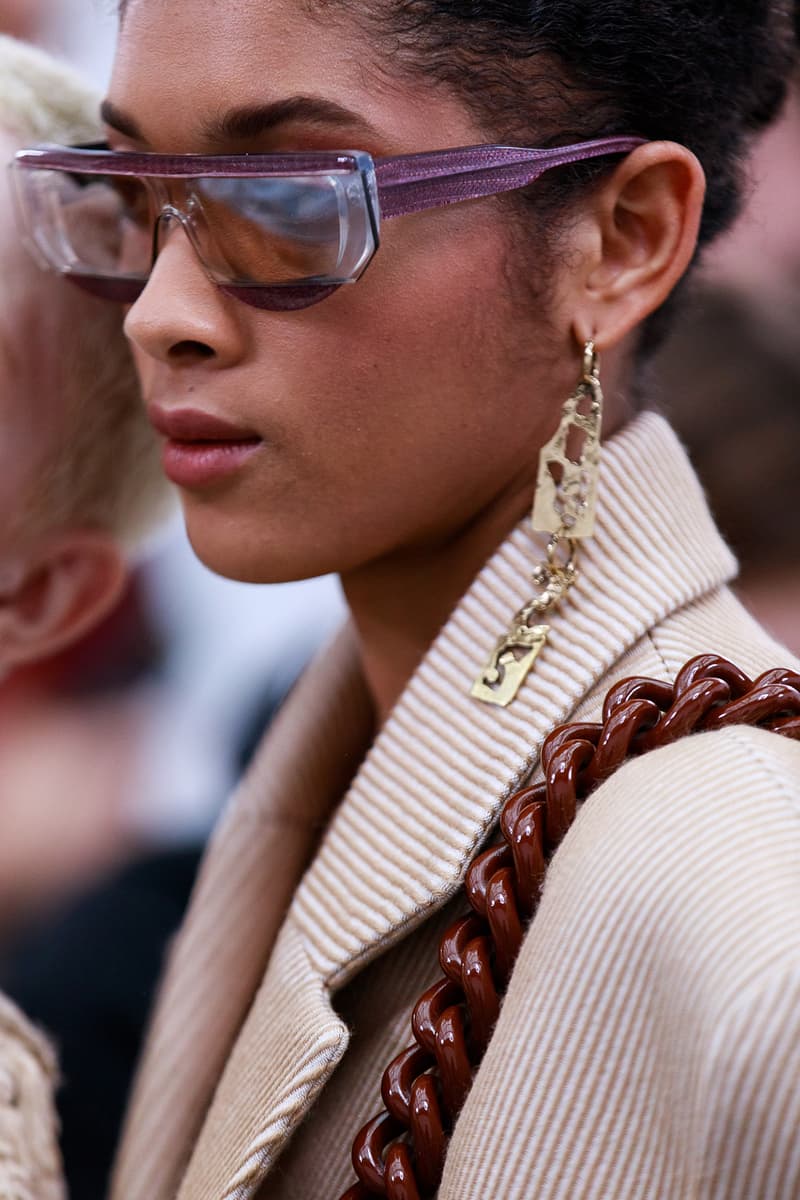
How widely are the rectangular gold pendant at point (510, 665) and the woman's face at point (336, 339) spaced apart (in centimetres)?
11

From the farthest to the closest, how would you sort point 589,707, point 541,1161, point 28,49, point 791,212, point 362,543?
point 791,212
point 28,49
point 362,543
point 589,707
point 541,1161

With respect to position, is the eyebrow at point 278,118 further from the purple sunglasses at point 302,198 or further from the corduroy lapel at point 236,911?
the corduroy lapel at point 236,911

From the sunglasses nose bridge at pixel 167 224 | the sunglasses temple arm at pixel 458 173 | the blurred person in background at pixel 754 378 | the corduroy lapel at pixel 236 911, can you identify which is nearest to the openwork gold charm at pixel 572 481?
the sunglasses temple arm at pixel 458 173

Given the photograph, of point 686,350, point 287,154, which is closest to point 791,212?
point 686,350

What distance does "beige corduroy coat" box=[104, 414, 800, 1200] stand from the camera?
1.76 ft

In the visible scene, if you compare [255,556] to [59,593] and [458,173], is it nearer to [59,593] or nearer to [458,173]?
[458,173]

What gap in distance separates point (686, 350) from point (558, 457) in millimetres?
1041

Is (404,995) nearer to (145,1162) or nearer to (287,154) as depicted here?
(145,1162)

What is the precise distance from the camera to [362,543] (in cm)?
87

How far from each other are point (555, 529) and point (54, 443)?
0.47 metres

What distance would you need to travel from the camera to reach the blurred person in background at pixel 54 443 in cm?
104

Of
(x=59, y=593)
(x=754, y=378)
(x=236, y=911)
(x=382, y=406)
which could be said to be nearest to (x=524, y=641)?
(x=382, y=406)

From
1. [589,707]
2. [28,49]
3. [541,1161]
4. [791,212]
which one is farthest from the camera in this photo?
[791,212]

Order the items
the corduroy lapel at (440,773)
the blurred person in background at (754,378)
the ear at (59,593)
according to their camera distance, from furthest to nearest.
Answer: the blurred person in background at (754,378) → the ear at (59,593) → the corduroy lapel at (440,773)
